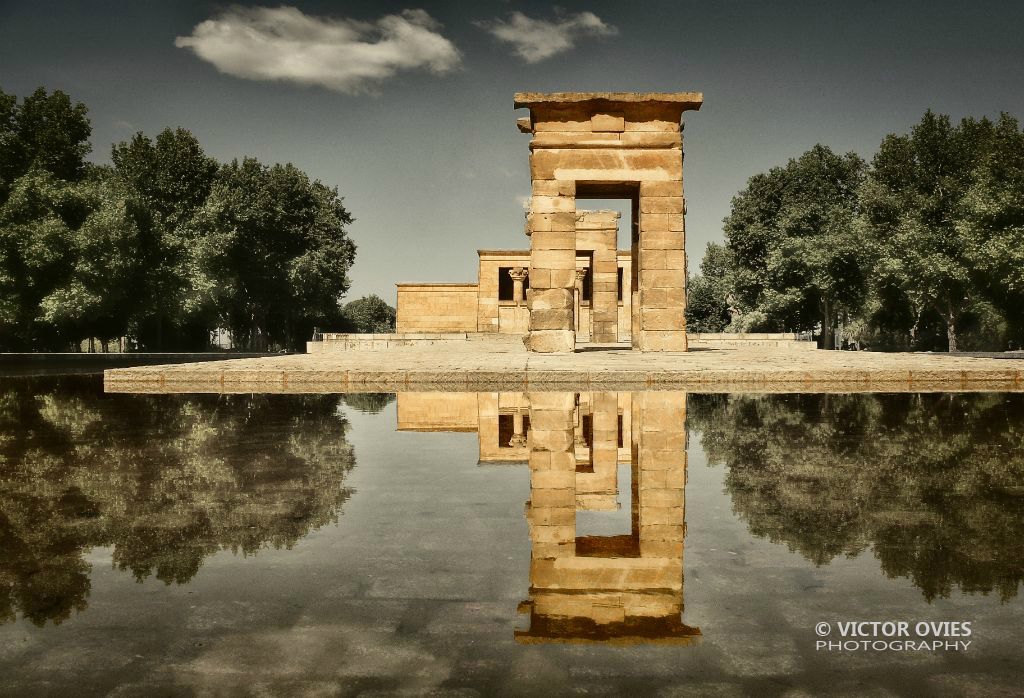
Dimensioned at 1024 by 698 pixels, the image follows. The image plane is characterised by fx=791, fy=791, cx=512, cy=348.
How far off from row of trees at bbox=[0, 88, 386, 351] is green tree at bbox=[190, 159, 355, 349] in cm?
10

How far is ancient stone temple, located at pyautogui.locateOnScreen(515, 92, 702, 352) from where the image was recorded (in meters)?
17.4

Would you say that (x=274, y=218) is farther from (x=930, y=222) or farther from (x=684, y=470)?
(x=684, y=470)

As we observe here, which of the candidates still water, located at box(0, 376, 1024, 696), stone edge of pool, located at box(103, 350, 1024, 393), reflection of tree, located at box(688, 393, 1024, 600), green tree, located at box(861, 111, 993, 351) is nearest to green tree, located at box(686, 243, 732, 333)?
green tree, located at box(861, 111, 993, 351)

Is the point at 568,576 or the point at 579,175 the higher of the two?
the point at 579,175

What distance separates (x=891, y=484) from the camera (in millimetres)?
4547

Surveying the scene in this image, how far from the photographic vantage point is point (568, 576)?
301cm

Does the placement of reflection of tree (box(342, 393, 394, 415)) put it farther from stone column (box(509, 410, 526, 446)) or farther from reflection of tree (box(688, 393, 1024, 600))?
reflection of tree (box(688, 393, 1024, 600))

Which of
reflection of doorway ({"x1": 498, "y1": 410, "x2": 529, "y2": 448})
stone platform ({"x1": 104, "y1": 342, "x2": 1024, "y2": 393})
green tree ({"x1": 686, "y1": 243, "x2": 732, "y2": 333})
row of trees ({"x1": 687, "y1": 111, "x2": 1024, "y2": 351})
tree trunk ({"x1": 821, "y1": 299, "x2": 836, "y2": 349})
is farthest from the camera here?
green tree ({"x1": 686, "y1": 243, "x2": 732, "y2": 333})

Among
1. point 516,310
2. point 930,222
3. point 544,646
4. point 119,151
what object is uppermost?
point 119,151

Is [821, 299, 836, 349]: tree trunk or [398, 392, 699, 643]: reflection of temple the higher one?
[821, 299, 836, 349]: tree trunk

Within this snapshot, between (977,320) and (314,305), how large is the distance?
141 feet

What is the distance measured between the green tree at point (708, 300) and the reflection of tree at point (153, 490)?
178ft

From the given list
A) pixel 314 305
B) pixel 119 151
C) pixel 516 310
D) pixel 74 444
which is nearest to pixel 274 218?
pixel 314 305

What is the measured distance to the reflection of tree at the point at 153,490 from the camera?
309cm
